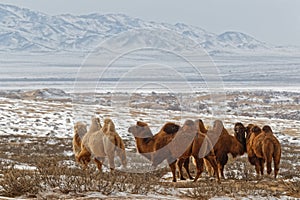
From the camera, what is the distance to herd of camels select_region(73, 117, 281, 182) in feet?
37.8

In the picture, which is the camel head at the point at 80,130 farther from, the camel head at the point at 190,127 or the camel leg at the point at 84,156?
the camel head at the point at 190,127

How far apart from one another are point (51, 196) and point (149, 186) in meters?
1.78

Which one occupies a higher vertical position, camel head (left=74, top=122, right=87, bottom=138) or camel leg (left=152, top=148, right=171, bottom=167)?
camel head (left=74, top=122, right=87, bottom=138)

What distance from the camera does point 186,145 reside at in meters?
11.4

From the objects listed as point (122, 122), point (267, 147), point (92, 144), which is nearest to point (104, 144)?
point (92, 144)

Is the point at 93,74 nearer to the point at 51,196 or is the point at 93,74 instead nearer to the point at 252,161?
the point at 252,161

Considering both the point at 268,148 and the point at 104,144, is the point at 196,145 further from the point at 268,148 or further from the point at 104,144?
the point at 104,144

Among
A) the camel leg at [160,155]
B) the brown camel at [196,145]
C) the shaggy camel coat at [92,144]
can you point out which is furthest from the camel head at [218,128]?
the shaggy camel coat at [92,144]

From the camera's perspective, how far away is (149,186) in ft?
30.3

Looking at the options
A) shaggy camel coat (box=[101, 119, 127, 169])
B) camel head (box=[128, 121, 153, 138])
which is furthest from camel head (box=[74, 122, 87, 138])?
camel head (box=[128, 121, 153, 138])

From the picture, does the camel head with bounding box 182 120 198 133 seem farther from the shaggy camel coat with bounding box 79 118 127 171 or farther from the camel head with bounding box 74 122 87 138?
the camel head with bounding box 74 122 87 138

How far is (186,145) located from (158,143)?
629 millimetres

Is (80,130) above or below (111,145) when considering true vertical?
above

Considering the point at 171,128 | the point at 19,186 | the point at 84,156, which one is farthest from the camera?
the point at 84,156
